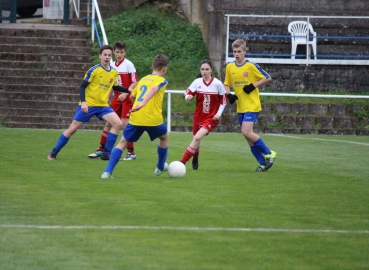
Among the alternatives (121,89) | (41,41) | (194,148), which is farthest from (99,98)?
(41,41)

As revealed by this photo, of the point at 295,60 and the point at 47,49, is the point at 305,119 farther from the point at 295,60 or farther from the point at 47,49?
the point at 47,49

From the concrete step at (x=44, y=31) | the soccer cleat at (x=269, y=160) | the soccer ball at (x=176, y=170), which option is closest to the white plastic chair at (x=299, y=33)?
the concrete step at (x=44, y=31)

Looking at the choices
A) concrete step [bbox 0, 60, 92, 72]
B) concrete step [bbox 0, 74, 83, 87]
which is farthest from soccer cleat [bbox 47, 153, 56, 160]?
concrete step [bbox 0, 60, 92, 72]

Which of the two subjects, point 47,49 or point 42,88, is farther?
point 47,49

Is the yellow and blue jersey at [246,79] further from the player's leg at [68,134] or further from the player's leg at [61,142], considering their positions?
the player's leg at [61,142]

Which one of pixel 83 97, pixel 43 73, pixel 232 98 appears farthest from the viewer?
pixel 43 73

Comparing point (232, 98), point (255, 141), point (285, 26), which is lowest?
point (255, 141)

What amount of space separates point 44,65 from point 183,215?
16988 mm

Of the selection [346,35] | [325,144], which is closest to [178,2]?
[346,35]

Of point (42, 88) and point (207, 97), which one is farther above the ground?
point (207, 97)

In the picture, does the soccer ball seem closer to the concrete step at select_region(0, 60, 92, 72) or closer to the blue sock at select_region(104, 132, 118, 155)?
the blue sock at select_region(104, 132, 118, 155)

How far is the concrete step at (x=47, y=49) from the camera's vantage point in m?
24.9

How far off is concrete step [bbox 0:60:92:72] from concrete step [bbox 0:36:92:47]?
39.8 inches

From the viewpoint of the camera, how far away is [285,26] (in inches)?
1016
